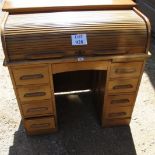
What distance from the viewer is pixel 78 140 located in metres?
2.61

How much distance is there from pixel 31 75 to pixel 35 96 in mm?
256

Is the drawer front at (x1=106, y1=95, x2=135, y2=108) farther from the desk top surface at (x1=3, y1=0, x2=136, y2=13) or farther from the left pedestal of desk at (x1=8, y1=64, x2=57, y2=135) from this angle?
the desk top surface at (x1=3, y1=0, x2=136, y2=13)

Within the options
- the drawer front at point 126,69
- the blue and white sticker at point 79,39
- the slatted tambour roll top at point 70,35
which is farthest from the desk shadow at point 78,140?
the blue and white sticker at point 79,39

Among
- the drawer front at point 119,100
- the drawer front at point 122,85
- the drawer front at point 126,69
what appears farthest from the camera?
the drawer front at point 119,100

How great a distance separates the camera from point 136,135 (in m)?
2.67

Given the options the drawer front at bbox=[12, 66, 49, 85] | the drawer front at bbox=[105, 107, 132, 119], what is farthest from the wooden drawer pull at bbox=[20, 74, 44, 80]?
the drawer front at bbox=[105, 107, 132, 119]

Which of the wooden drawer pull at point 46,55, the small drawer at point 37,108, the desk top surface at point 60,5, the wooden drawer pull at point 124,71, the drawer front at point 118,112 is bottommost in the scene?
the drawer front at point 118,112

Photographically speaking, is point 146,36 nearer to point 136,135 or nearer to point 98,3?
point 98,3

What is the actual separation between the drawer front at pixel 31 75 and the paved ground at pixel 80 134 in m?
0.78

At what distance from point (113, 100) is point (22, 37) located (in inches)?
42.0

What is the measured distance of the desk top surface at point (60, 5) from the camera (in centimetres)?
211

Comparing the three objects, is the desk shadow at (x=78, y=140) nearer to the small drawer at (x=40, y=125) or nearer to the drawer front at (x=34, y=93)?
the small drawer at (x=40, y=125)

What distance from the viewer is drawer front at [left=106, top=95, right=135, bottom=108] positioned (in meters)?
2.40

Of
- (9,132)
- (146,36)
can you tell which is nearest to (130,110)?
(146,36)
